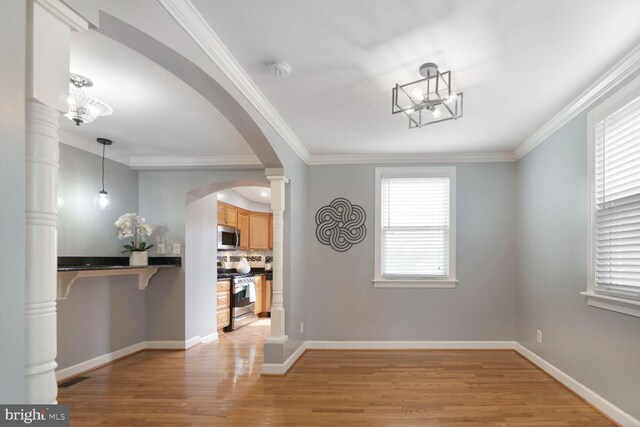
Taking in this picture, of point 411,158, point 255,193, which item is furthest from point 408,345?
point 255,193

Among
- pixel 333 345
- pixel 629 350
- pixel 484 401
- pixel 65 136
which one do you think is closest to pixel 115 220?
pixel 65 136

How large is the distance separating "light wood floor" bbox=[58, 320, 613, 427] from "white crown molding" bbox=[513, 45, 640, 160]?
2389 mm

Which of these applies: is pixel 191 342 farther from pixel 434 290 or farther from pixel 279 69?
pixel 279 69

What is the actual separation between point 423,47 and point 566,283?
2586mm

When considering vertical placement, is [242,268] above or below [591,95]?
below

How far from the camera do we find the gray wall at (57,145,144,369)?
14.2 ft

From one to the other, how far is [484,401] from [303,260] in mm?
2516

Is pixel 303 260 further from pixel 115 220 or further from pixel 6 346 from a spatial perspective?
pixel 6 346

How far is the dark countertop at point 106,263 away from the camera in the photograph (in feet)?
13.5

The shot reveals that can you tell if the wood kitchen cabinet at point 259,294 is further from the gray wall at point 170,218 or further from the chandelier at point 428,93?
the chandelier at point 428,93

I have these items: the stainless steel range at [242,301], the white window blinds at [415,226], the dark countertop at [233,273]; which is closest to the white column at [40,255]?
the white window blinds at [415,226]

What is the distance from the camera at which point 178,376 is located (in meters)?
4.20

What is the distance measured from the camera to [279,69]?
2818 mm

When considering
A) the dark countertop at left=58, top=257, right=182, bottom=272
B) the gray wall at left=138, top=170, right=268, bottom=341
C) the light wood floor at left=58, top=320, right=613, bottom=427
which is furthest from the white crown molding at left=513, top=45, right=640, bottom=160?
the dark countertop at left=58, top=257, right=182, bottom=272
